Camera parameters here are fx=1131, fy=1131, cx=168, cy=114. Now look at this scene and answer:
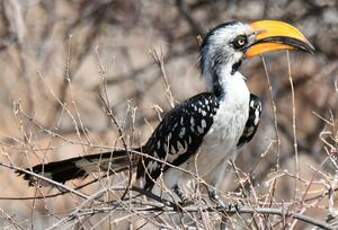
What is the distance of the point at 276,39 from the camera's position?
5715mm

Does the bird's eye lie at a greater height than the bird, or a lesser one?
greater

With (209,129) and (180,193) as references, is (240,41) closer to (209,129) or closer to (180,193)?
(209,129)

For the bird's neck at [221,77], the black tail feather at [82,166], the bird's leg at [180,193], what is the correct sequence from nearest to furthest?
the bird's leg at [180,193]
the black tail feather at [82,166]
the bird's neck at [221,77]

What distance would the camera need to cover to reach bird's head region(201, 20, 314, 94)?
582 cm

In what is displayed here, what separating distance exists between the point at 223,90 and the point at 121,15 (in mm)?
3895

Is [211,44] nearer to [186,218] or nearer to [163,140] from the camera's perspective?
[163,140]

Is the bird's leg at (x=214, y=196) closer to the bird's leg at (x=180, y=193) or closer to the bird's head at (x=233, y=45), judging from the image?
the bird's leg at (x=180, y=193)

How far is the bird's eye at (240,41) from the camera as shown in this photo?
19.4 ft

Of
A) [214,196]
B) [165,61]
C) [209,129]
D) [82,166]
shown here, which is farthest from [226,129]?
[165,61]

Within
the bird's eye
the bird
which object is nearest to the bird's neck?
the bird

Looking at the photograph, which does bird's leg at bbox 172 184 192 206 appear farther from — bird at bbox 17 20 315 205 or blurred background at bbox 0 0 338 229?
blurred background at bbox 0 0 338 229

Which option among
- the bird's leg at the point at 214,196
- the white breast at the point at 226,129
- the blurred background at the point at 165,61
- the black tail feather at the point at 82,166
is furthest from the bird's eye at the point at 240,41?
the blurred background at the point at 165,61

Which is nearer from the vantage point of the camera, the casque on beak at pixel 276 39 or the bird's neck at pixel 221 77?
the casque on beak at pixel 276 39

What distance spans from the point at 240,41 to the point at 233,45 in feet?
0.15
